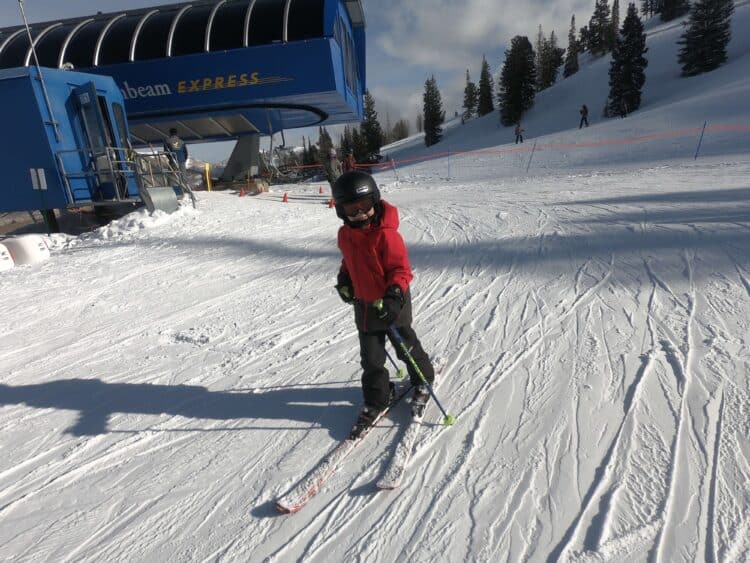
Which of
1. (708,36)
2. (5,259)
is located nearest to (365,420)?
(5,259)

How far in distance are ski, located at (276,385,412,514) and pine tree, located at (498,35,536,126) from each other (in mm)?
Answer: 47401

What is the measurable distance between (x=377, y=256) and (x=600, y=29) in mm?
79391

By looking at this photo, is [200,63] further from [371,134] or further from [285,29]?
[371,134]

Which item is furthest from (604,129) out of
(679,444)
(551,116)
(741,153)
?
(679,444)

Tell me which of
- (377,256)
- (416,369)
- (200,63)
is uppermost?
(200,63)

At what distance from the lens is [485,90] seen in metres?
56.2

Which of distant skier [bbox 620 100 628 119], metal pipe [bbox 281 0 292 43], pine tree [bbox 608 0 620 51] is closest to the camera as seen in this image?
metal pipe [bbox 281 0 292 43]

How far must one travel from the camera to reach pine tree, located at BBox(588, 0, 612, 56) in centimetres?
6069

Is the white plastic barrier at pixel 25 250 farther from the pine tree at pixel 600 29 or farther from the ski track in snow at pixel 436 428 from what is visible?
the pine tree at pixel 600 29

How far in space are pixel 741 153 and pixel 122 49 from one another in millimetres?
24358

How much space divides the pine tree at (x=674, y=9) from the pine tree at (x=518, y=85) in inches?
1420

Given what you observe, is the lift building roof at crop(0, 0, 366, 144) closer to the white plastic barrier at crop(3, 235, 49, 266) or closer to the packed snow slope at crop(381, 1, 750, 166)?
the white plastic barrier at crop(3, 235, 49, 266)

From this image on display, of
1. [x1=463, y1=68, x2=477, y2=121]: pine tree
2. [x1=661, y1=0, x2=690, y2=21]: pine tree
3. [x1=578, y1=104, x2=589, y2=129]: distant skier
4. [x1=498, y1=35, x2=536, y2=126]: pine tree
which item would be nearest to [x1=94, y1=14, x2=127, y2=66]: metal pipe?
[x1=578, y1=104, x2=589, y2=129]: distant skier

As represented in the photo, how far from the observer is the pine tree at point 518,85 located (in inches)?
1705
